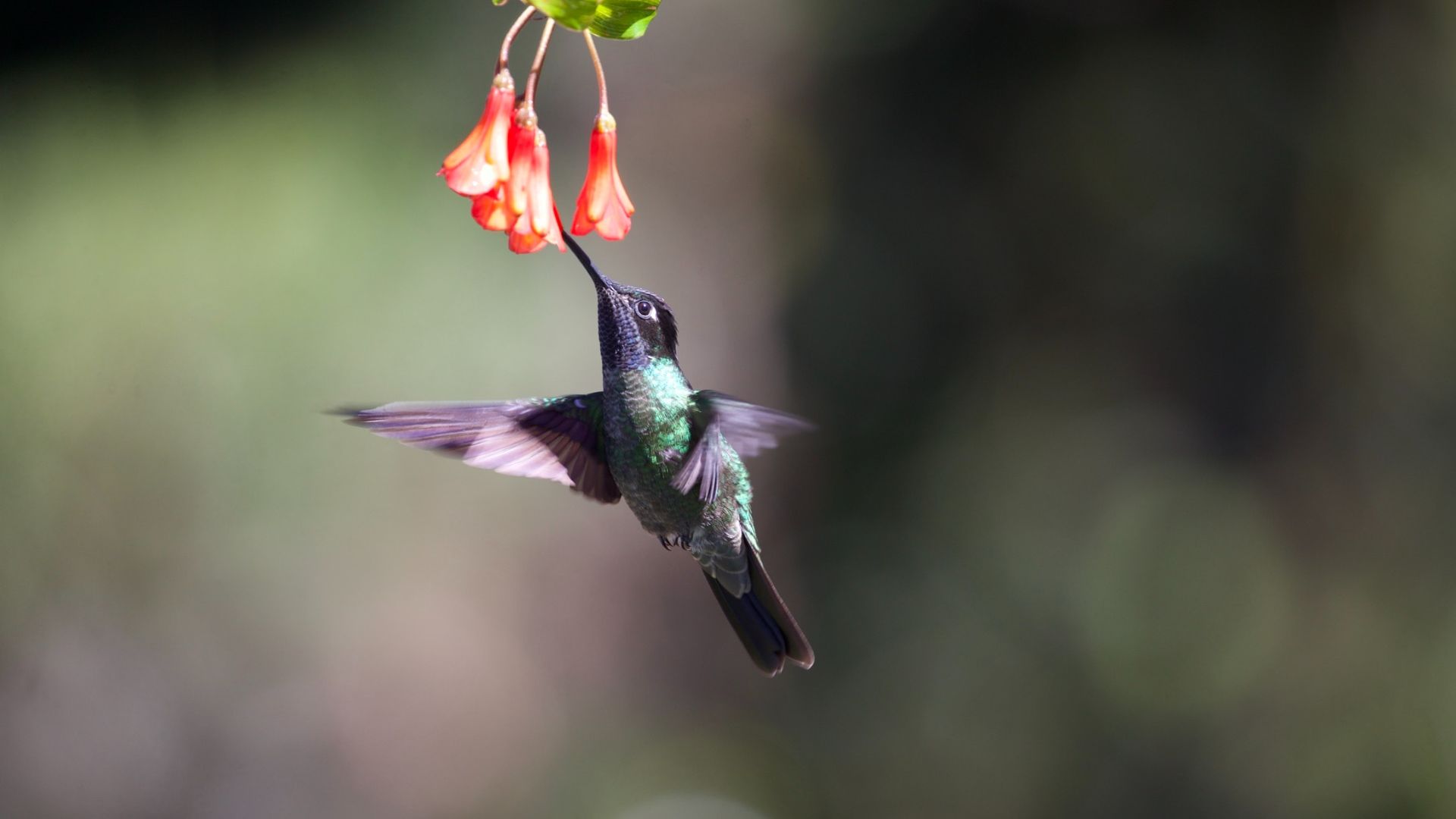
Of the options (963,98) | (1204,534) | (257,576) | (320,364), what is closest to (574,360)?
(320,364)

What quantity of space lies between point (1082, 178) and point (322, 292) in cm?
237

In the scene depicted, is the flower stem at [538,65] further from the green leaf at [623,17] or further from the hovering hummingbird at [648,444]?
the hovering hummingbird at [648,444]

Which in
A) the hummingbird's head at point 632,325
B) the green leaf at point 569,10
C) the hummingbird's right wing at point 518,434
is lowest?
the hummingbird's right wing at point 518,434

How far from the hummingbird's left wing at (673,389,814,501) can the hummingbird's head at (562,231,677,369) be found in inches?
2.9

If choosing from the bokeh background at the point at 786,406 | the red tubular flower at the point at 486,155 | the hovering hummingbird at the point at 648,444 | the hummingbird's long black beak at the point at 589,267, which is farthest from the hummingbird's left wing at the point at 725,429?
the bokeh background at the point at 786,406

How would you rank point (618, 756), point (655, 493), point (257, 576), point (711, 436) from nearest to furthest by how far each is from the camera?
point (711, 436)
point (655, 493)
point (257, 576)
point (618, 756)

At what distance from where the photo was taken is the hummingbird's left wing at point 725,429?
96cm

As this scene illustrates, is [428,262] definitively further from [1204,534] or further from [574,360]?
[1204,534]

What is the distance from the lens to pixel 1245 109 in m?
3.33

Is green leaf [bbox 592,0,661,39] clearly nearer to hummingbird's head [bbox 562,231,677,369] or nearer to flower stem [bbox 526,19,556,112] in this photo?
flower stem [bbox 526,19,556,112]

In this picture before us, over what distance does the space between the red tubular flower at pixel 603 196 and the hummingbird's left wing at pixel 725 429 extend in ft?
0.63

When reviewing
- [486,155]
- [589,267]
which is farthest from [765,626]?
[486,155]

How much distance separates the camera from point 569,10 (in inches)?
32.3

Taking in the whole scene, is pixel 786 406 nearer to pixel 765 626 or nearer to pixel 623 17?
pixel 765 626
